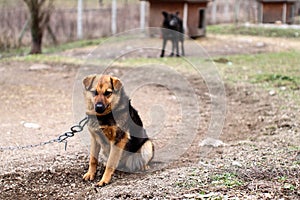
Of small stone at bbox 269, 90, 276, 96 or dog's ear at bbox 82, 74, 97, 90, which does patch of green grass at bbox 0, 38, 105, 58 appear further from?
dog's ear at bbox 82, 74, 97, 90

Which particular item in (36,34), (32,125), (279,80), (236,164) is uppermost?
(36,34)

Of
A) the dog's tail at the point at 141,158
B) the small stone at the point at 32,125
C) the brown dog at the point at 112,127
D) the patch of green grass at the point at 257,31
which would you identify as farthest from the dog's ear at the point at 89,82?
the patch of green grass at the point at 257,31

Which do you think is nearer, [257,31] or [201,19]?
[201,19]

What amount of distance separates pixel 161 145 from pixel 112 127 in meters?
1.83

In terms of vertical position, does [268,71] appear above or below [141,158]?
above

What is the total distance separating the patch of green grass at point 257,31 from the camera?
1889 centimetres

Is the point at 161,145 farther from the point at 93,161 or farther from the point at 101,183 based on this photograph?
the point at 101,183

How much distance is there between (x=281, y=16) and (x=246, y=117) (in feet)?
52.3

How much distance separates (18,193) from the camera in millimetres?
4457

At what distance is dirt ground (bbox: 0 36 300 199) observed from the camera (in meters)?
4.09

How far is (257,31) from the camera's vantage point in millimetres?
19766

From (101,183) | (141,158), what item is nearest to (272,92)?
(141,158)

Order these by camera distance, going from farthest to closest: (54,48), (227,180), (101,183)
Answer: (54,48)
(101,183)
(227,180)

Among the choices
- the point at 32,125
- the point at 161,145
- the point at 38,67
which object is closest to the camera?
the point at 161,145
